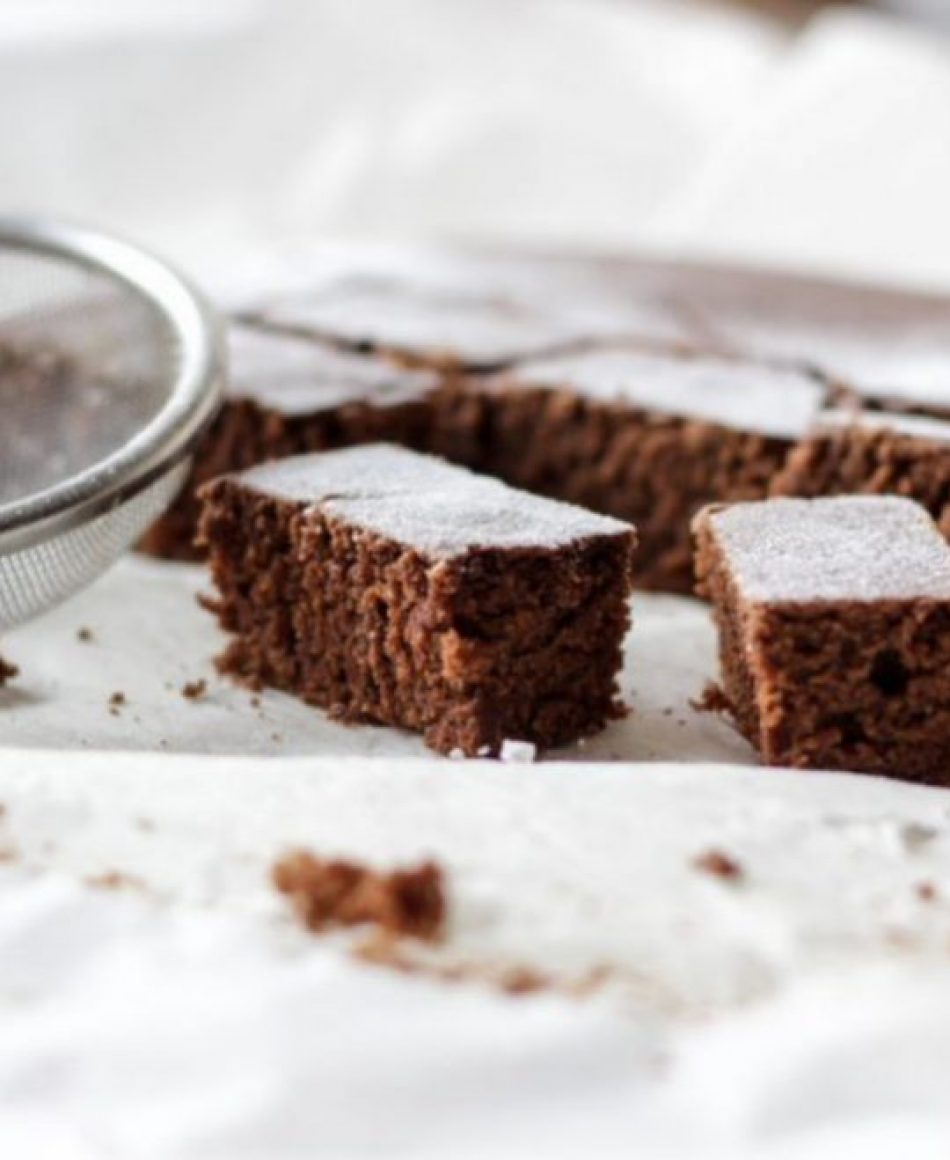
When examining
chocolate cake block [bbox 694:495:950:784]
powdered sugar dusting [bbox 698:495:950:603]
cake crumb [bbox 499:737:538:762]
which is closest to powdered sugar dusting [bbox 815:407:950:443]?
powdered sugar dusting [bbox 698:495:950:603]

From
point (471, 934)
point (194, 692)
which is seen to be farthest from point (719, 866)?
point (194, 692)

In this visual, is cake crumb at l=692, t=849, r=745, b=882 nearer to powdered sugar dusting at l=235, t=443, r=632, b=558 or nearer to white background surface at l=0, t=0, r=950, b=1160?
white background surface at l=0, t=0, r=950, b=1160

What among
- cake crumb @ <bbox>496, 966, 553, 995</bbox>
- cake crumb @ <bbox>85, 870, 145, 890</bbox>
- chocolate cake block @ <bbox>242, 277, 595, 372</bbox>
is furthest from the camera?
chocolate cake block @ <bbox>242, 277, 595, 372</bbox>

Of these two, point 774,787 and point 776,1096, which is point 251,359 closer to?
point 774,787

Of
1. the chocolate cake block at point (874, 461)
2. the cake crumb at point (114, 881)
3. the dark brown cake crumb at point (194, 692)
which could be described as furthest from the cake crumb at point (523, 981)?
the chocolate cake block at point (874, 461)

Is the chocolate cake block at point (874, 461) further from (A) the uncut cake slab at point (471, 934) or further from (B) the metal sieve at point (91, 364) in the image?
(B) the metal sieve at point (91, 364)

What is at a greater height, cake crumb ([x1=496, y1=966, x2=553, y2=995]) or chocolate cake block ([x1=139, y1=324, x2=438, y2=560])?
cake crumb ([x1=496, y1=966, x2=553, y2=995])
